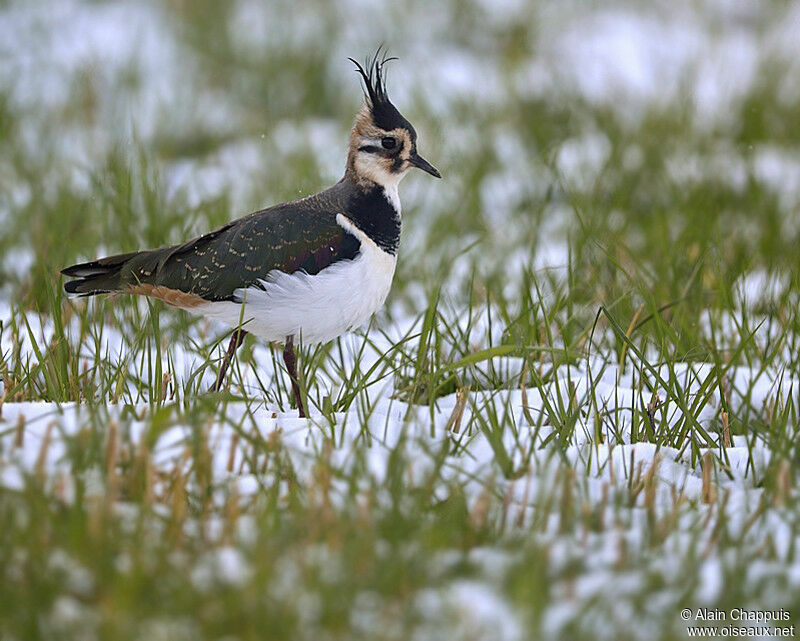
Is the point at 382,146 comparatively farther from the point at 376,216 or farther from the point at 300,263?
the point at 300,263

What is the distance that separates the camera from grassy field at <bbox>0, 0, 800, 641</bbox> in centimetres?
239

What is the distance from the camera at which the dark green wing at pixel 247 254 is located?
3807 mm

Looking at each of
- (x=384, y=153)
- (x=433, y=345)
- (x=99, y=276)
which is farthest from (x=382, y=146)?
(x=99, y=276)

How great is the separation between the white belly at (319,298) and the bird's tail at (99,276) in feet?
1.30

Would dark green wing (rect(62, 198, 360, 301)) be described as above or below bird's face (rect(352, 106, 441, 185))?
below

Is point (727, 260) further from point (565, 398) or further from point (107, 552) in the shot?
point (107, 552)

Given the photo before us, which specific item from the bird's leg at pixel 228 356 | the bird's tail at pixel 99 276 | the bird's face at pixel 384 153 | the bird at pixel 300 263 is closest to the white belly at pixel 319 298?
the bird at pixel 300 263

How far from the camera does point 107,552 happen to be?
2.38m

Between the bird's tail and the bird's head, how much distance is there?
904mm

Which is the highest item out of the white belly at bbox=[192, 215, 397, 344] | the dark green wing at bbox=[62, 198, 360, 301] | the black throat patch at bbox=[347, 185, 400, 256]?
the black throat patch at bbox=[347, 185, 400, 256]

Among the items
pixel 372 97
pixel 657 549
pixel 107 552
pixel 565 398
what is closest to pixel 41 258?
pixel 372 97

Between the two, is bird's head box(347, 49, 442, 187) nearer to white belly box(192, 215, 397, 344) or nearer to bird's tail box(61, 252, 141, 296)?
white belly box(192, 215, 397, 344)

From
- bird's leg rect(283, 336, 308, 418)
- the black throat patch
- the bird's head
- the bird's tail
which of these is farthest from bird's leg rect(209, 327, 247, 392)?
the bird's head

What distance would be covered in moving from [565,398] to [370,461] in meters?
1.35
